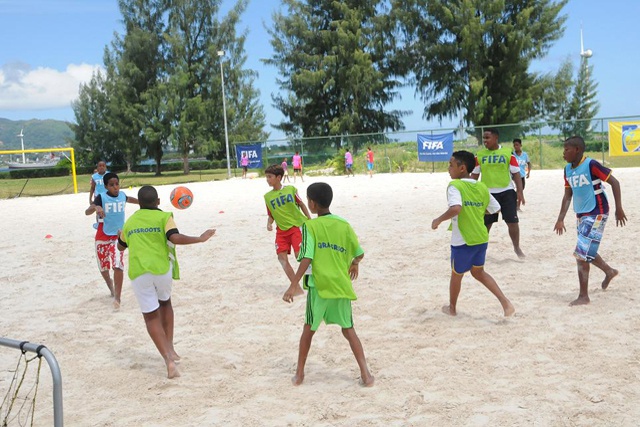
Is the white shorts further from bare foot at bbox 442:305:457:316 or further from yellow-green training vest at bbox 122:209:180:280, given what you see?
bare foot at bbox 442:305:457:316

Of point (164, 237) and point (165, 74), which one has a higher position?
point (165, 74)

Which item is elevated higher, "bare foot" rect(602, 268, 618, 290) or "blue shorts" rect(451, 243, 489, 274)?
"blue shorts" rect(451, 243, 489, 274)

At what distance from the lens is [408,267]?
337 inches

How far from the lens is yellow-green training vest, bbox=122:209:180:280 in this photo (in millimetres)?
4910

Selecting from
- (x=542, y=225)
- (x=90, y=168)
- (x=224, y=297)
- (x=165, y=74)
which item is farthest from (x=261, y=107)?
(x=224, y=297)

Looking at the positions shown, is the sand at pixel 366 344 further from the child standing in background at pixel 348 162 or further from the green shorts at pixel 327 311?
the child standing in background at pixel 348 162

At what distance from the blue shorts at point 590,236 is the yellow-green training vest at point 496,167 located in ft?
8.31

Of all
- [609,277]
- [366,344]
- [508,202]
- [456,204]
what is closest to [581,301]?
[609,277]

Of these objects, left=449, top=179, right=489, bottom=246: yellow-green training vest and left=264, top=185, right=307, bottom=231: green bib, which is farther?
left=264, top=185, right=307, bottom=231: green bib

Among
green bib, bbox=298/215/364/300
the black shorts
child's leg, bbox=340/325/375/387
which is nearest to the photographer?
green bib, bbox=298/215/364/300

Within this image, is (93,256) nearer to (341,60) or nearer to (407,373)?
(407,373)

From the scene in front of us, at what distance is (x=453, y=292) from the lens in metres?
6.13

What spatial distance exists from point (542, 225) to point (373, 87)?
38.3 metres

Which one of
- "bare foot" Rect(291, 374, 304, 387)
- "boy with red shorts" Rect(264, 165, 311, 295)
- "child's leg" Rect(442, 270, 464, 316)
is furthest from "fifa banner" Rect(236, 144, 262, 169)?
→ "bare foot" Rect(291, 374, 304, 387)
